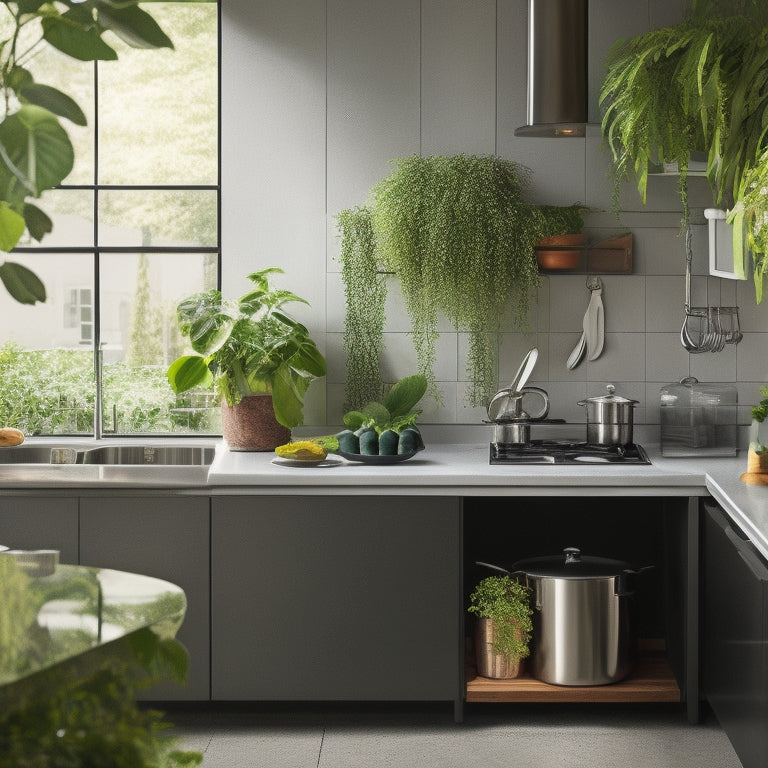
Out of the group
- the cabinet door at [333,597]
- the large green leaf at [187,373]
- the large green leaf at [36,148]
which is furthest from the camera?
the large green leaf at [187,373]

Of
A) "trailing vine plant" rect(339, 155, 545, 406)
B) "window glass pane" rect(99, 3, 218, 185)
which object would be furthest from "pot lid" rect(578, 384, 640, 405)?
"window glass pane" rect(99, 3, 218, 185)

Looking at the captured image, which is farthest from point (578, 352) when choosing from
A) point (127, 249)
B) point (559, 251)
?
point (127, 249)

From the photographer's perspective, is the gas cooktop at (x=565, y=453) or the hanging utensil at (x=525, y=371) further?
the hanging utensil at (x=525, y=371)

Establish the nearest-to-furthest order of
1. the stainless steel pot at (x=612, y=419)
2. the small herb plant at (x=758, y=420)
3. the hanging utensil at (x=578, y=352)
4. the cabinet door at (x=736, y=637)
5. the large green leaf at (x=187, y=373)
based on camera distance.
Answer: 1. the cabinet door at (x=736, y=637)
2. the small herb plant at (x=758, y=420)
3. the stainless steel pot at (x=612, y=419)
4. the large green leaf at (x=187, y=373)
5. the hanging utensil at (x=578, y=352)

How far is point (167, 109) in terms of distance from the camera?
4.02m

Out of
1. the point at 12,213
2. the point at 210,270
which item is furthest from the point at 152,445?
the point at 12,213

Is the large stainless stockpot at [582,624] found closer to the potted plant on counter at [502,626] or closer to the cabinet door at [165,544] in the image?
the potted plant on counter at [502,626]

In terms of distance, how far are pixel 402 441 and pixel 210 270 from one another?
117 centimetres

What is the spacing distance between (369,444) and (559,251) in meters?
1.06

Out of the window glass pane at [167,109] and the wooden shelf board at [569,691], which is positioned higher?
the window glass pane at [167,109]

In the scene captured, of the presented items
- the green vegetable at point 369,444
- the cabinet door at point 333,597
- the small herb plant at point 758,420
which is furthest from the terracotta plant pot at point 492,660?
the small herb plant at point 758,420

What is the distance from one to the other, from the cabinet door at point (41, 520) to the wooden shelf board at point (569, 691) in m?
1.41

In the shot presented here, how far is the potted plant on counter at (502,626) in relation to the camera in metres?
3.34

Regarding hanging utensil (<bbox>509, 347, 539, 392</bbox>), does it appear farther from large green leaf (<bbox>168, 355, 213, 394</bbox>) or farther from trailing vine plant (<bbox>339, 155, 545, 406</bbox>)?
large green leaf (<bbox>168, 355, 213, 394</bbox>)
